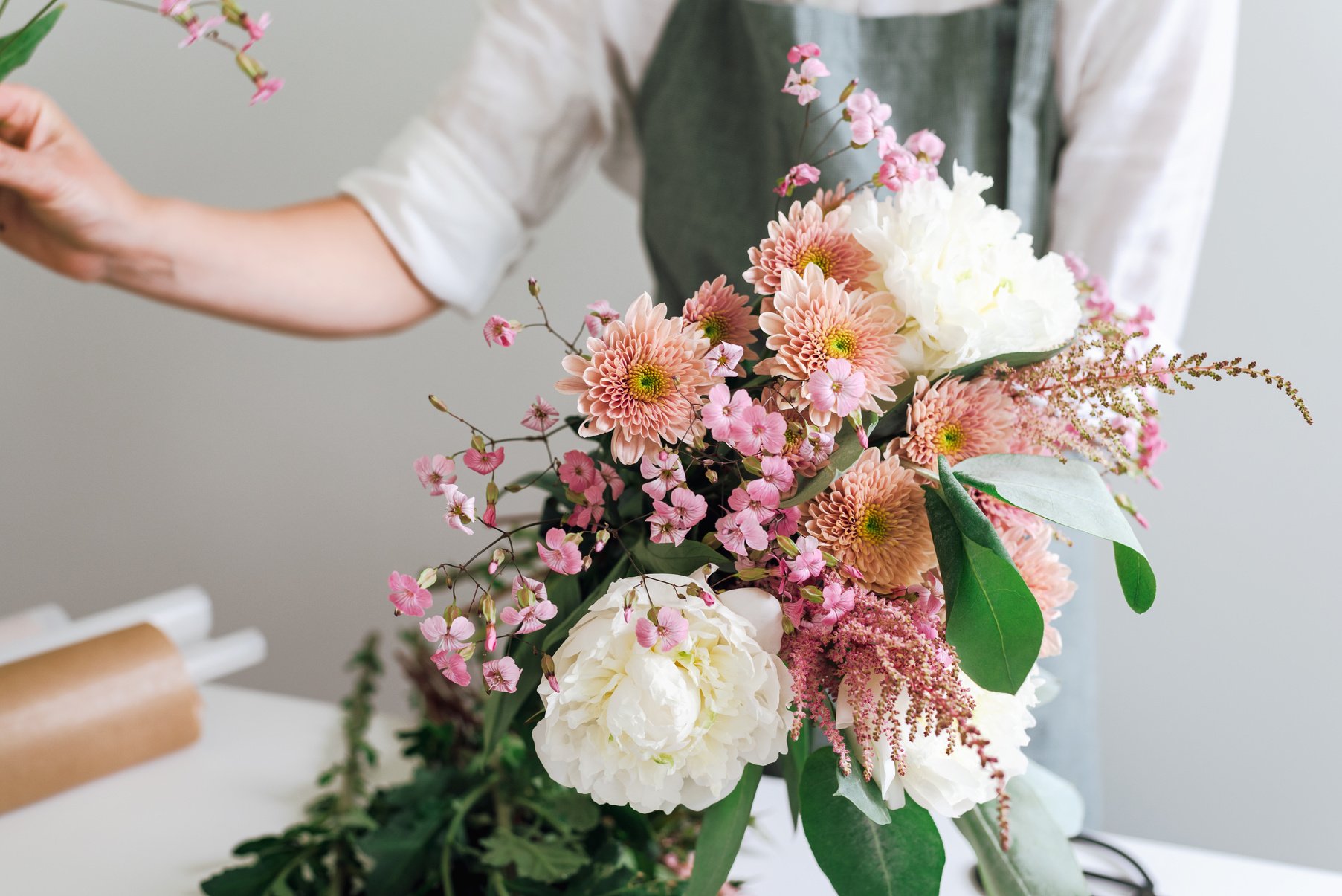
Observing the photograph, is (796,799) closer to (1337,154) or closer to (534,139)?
(534,139)

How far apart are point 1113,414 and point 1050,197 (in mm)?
424

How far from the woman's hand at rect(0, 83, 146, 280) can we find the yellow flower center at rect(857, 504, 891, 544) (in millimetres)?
495

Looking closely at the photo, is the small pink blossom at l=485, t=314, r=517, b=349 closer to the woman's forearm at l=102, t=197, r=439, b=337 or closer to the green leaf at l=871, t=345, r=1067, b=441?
the green leaf at l=871, t=345, r=1067, b=441

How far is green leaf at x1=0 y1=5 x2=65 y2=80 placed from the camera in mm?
409

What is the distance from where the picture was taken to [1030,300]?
299 millimetres

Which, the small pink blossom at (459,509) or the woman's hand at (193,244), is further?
the woman's hand at (193,244)

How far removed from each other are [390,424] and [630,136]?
1.89 ft

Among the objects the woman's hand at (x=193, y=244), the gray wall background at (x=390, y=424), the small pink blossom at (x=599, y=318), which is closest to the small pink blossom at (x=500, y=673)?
the small pink blossom at (x=599, y=318)

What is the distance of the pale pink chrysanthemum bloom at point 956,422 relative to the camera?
0.30m

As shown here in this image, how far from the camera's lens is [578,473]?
32 centimetres

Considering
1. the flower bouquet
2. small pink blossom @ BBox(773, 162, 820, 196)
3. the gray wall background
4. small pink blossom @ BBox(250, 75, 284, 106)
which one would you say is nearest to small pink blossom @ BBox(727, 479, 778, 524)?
the flower bouquet

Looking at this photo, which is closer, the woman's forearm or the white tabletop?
the white tabletop

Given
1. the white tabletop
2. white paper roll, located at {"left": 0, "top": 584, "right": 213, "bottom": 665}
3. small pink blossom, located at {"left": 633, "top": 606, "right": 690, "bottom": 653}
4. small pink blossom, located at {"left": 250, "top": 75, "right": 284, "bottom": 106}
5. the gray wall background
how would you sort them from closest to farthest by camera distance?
small pink blossom, located at {"left": 633, "top": 606, "right": 690, "bottom": 653}, small pink blossom, located at {"left": 250, "top": 75, "right": 284, "bottom": 106}, the white tabletop, white paper roll, located at {"left": 0, "top": 584, "right": 213, "bottom": 665}, the gray wall background

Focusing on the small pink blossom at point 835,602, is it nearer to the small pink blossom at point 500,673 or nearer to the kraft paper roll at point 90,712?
the small pink blossom at point 500,673
